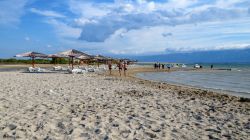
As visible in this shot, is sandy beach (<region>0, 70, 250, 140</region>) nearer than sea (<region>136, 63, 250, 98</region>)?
Yes

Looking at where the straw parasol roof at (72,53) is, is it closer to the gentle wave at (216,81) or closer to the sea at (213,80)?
the sea at (213,80)

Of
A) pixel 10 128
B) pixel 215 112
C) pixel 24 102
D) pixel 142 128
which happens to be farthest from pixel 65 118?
pixel 215 112

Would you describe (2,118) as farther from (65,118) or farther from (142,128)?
(142,128)

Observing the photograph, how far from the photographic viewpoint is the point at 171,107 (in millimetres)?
11258

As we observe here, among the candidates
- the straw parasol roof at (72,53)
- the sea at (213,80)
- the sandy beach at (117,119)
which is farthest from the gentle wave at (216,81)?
the sandy beach at (117,119)

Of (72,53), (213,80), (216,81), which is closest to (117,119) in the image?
(216,81)

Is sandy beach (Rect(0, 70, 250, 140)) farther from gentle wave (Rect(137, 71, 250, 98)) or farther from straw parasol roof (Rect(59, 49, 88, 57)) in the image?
straw parasol roof (Rect(59, 49, 88, 57))

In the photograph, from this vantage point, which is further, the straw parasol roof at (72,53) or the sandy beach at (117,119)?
the straw parasol roof at (72,53)

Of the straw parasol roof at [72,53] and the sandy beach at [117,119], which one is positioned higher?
the straw parasol roof at [72,53]

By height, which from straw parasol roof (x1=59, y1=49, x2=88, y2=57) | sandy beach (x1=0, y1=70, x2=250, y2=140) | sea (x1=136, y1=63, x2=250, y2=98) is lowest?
sea (x1=136, y1=63, x2=250, y2=98)

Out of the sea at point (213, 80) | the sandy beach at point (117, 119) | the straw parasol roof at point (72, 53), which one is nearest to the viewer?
the sandy beach at point (117, 119)

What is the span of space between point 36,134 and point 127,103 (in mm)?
4958

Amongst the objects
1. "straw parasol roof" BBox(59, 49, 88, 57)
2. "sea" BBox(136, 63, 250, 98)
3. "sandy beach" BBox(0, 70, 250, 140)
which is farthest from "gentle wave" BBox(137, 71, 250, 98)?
"sandy beach" BBox(0, 70, 250, 140)

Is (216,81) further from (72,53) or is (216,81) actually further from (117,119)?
(117,119)
